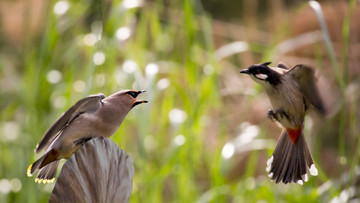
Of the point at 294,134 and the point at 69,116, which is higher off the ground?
the point at 69,116

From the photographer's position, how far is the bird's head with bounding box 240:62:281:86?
0.52 meters

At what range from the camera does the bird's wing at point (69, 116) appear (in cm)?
48

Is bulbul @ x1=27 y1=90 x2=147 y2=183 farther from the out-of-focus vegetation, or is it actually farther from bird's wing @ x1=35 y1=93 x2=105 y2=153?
the out-of-focus vegetation

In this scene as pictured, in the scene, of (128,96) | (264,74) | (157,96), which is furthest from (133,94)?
(157,96)

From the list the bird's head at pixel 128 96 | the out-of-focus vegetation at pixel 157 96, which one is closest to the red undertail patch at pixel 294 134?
the bird's head at pixel 128 96

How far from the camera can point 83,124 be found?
0.51 m

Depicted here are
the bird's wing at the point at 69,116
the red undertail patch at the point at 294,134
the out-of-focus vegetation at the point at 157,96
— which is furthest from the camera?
the out-of-focus vegetation at the point at 157,96

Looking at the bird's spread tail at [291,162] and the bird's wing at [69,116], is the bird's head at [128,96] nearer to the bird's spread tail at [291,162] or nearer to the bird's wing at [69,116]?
the bird's wing at [69,116]

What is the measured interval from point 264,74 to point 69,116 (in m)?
0.19

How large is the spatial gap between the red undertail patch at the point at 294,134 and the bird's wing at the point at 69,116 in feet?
0.69

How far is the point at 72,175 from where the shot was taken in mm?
448

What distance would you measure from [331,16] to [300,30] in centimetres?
21

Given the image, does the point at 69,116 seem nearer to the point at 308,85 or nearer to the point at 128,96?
the point at 128,96

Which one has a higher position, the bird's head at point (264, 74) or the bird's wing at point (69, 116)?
the bird's wing at point (69, 116)
